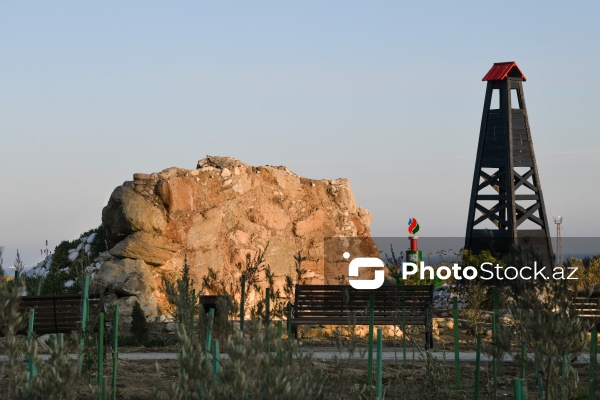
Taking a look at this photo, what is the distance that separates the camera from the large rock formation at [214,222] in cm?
1512

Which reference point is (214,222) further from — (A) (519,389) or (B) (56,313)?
(A) (519,389)

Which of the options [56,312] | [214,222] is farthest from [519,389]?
[214,222]

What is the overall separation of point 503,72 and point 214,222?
12.7 meters

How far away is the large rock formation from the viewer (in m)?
15.1

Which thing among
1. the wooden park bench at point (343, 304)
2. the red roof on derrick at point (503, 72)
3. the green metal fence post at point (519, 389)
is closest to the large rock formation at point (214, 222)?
the wooden park bench at point (343, 304)

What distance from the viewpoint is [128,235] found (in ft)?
51.3

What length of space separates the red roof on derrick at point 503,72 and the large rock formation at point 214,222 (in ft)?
31.7

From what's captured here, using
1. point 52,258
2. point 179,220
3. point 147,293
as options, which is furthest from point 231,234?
point 52,258

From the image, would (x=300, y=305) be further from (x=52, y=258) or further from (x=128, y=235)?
(x=52, y=258)

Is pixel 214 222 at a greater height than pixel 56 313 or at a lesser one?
greater

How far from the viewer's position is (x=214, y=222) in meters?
15.9

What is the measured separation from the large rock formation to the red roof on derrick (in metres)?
9.65

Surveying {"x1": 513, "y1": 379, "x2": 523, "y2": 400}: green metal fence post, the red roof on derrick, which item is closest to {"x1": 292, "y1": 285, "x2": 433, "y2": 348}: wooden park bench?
{"x1": 513, "y1": 379, "x2": 523, "y2": 400}: green metal fence post

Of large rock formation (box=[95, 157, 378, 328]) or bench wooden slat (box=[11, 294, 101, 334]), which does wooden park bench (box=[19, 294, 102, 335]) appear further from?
large rock formation (box=[95, 157, 378, 328])
